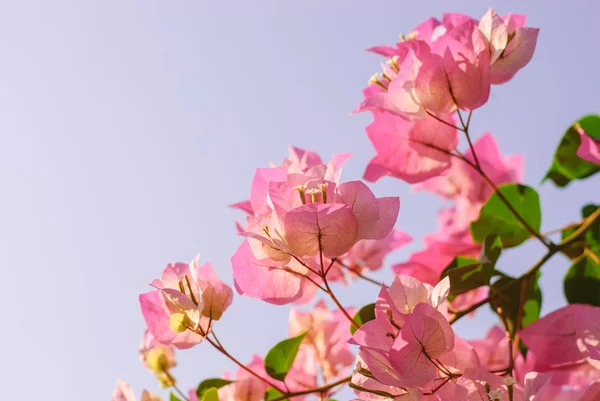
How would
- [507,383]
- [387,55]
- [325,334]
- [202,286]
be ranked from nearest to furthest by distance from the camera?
[507,383], [202,286], [387,55], [325,334]

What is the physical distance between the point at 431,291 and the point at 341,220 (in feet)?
0.37

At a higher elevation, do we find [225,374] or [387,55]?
[387,55]

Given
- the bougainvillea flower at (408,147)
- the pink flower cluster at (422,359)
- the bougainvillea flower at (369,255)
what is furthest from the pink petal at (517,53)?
the bougainvillea flower at (369,255)

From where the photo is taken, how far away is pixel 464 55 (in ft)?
2.56

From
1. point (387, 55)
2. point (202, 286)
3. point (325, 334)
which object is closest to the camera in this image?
point (202, 286)

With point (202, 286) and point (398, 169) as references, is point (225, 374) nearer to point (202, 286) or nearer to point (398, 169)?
point (202, 286)

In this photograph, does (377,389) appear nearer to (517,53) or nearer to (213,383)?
(213,383)

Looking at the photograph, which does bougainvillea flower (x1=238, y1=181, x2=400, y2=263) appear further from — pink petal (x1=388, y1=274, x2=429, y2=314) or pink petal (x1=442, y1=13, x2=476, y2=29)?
pink petal (x1=442, y1=13, x2=476, y2=29)

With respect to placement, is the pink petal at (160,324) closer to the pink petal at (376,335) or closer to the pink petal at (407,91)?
the pink petal at (376,335)

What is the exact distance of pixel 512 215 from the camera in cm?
96

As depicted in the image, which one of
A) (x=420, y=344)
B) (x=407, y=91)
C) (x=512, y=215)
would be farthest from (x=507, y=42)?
(x=420, y=344)

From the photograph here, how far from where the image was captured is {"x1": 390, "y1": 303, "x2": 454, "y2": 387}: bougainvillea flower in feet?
1.97

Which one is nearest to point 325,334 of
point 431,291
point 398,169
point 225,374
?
point 225,374

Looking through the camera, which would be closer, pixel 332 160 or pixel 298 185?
pixel 298 185
